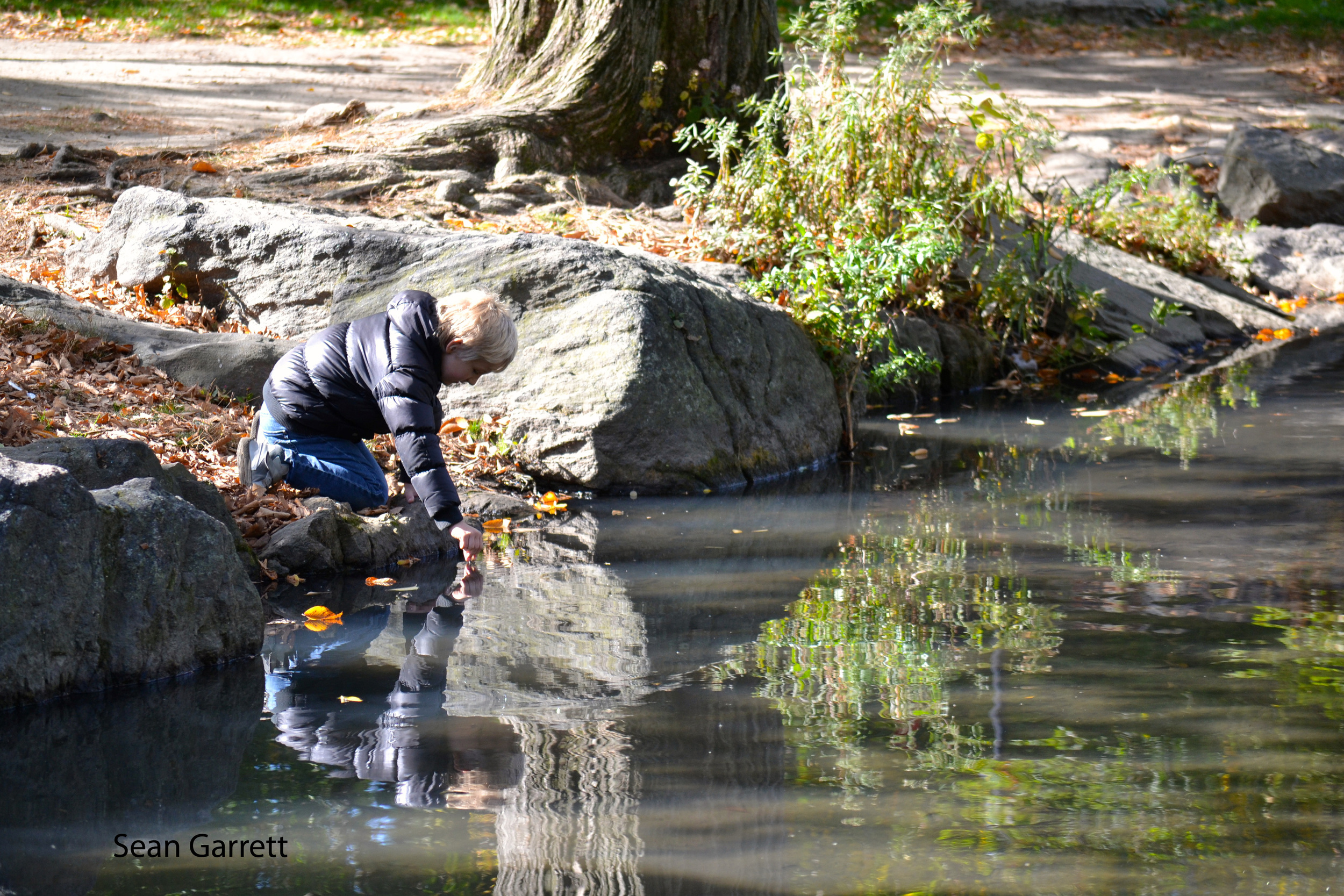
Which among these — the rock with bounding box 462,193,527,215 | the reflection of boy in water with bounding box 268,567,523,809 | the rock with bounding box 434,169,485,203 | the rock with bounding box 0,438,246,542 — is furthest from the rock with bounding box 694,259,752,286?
the reflection of boy in water with bounding box 268,567,523,809

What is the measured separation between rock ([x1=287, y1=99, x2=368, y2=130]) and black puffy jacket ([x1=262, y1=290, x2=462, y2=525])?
20.4 feet

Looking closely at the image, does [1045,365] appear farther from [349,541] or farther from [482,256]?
[349,541]

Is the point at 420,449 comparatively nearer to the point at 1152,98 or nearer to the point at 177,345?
the point at 177,345

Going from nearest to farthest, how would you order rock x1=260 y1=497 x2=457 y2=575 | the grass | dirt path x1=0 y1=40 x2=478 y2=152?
rock x1=260 y1=497 x2=457 y2=575 → dirt path x1=0 y1=40 x2=478 y2=152 → the grass

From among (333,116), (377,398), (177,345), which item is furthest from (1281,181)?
(377,398)

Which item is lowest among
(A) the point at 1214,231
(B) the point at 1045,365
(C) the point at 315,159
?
(B) the point at 1045,365

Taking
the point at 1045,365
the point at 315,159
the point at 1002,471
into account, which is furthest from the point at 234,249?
the point at 1045,365

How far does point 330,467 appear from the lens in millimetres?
5332

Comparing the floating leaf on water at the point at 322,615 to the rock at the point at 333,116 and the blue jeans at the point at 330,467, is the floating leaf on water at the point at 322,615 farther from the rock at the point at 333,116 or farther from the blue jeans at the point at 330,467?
the rock at the point at 333,116

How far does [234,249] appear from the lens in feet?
23.8

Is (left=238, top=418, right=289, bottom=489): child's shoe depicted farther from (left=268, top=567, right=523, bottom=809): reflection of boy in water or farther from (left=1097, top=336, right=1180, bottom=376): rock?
(left=1097, top=336, right=1180, bottom=376): rock

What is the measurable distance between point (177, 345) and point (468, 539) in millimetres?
2860

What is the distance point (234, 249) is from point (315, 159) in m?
2.71

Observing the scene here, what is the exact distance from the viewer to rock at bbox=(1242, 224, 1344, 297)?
12.8 metres
